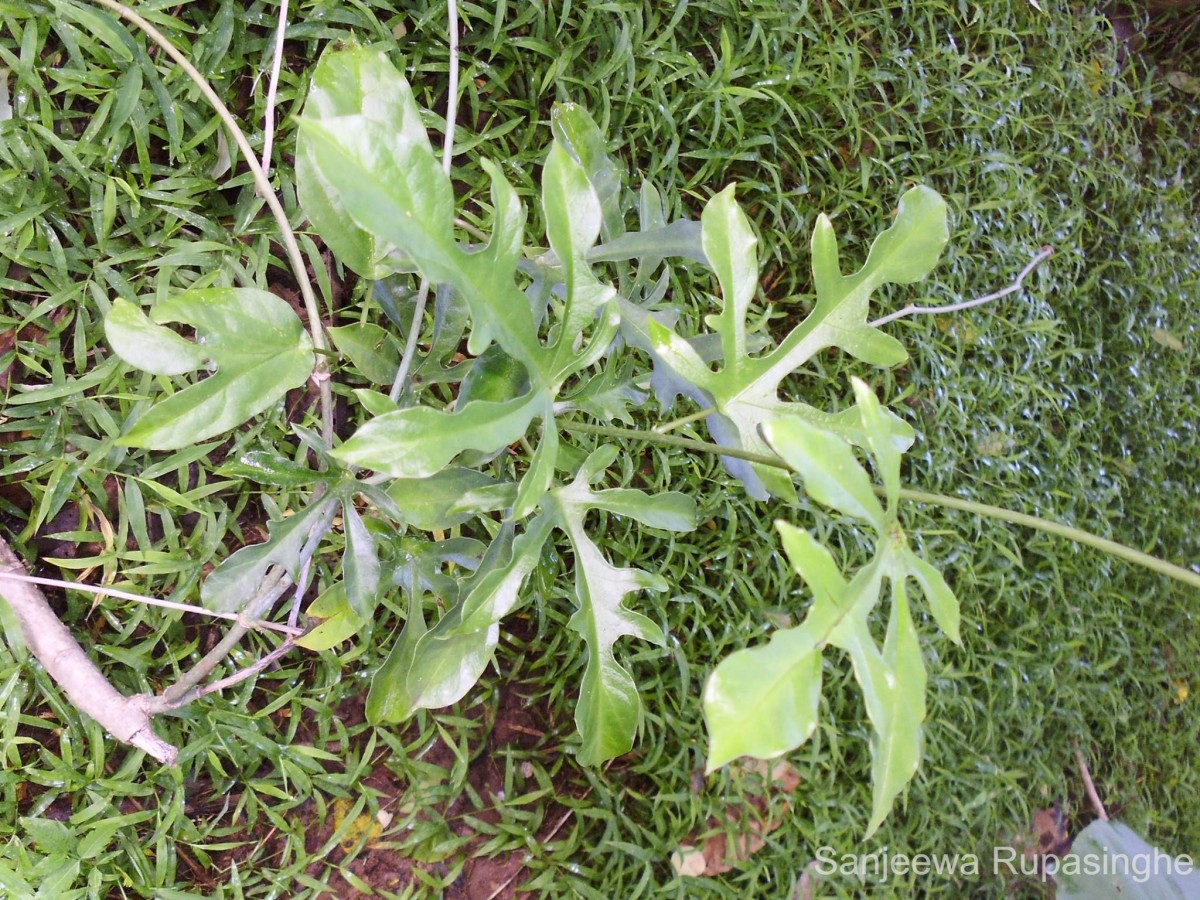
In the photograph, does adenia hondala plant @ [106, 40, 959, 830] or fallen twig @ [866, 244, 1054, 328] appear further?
fallen twig @ [866, 244, 1054, 328]

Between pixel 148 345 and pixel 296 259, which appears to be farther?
pixel 296 259

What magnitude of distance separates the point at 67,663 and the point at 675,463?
1.07 metres

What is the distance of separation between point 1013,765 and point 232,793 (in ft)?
6.10

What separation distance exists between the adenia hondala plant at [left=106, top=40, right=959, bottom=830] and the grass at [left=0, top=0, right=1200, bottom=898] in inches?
17.9

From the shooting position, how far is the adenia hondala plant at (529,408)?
2.06 ft

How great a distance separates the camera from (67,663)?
114 centimetres

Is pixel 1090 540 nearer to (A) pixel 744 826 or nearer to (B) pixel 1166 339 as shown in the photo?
(A) pixel 744 826

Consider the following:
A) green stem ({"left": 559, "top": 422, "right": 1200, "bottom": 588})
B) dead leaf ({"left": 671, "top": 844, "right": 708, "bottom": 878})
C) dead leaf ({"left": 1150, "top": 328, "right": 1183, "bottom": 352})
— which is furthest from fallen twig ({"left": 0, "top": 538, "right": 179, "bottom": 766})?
dead leaf ({"left": 1150, "top": 328, "right": 1183, "bottom": 352})

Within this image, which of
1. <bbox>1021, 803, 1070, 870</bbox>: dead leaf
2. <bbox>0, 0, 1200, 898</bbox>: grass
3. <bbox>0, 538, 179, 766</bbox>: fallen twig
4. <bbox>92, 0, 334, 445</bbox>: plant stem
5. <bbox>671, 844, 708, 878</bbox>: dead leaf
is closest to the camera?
<bbox>92, 0, 334, 445</bbox>: plant stem

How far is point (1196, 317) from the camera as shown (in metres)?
2.71

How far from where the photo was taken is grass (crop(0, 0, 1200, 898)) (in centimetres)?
122

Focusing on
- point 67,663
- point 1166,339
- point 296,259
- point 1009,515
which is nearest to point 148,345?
point 296,259

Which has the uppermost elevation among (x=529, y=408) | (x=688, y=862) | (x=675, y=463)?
(x=529, y=408)

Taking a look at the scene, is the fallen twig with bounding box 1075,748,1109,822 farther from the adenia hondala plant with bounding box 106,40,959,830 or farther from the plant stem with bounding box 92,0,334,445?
the plant stem with bounding box 92,0,334,445
